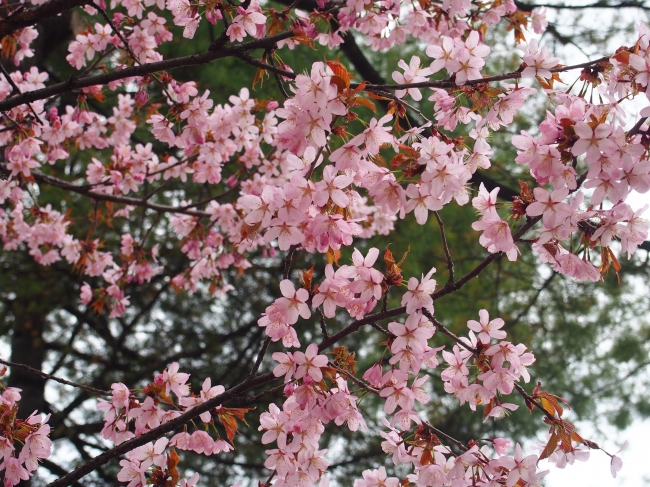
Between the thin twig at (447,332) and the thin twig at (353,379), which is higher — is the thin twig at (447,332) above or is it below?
above

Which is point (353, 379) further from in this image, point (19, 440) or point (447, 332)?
point (19, 440)

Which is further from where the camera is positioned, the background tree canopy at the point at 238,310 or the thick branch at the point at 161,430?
the background tree canopy at the point at 238,310

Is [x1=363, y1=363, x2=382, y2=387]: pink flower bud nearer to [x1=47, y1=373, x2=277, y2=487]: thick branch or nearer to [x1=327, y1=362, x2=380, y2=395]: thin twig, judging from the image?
[x1=327, y1=362, x2=380, y2=395]: thin twig

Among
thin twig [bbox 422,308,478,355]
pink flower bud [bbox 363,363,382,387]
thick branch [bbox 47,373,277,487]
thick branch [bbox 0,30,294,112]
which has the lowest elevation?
thick branch [bbox 47,373,277,487]

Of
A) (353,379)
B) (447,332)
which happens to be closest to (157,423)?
(353,379)

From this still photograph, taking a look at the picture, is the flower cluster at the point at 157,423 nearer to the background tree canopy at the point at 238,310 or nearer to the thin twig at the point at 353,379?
the thin twig at the point at 353,379

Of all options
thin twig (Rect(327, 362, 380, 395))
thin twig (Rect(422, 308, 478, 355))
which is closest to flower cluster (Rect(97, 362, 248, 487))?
thin twig (Rect(327, 362, 380, 395))

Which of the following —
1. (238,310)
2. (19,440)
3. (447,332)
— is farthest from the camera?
(238,310)

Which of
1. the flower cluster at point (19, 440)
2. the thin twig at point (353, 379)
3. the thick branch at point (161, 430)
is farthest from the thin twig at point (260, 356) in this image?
the flower cluster at point (19, 440)

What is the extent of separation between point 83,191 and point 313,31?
1.17 metres

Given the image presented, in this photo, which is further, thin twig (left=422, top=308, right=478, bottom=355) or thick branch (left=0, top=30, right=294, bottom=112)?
thick branch (left=0, top=30, right=294, bottom=112)

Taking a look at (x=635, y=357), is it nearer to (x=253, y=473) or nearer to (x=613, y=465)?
(x=253, y=473)

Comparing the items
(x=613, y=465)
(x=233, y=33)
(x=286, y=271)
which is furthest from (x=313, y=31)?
(x=613, y=465)

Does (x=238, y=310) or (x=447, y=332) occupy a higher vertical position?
(x=238, y=310)
